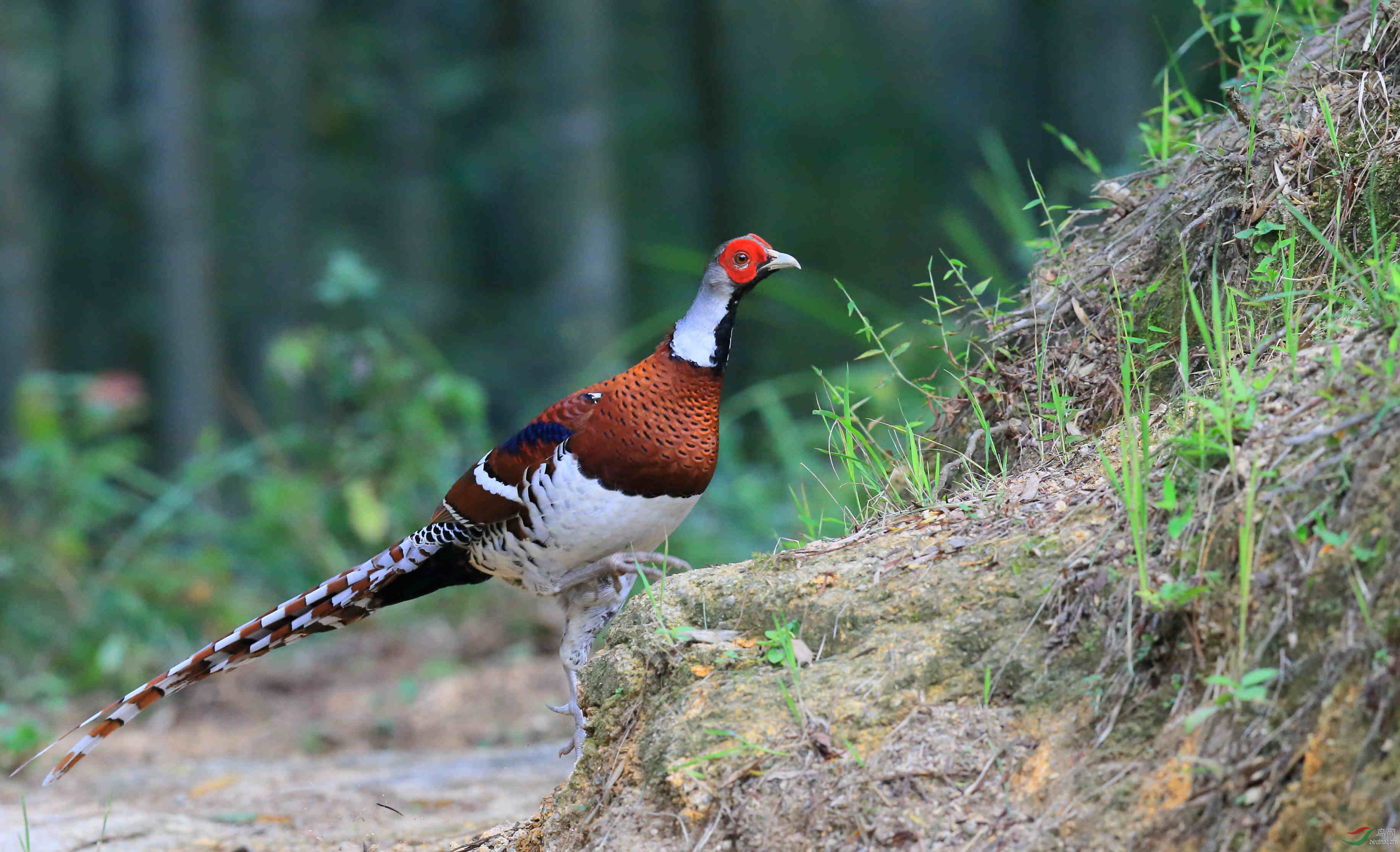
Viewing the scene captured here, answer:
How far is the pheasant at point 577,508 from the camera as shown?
3.08m

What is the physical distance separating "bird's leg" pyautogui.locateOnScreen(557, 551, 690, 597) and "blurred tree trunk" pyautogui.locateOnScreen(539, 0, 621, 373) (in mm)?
6036

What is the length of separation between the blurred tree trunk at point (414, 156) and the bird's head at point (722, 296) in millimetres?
10771

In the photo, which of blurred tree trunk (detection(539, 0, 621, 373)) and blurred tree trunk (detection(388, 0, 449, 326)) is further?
blurred tree trunk (detection(388, 0, 449, 326))

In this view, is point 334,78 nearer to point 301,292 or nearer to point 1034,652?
point 301,292

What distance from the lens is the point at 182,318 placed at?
9820 mm

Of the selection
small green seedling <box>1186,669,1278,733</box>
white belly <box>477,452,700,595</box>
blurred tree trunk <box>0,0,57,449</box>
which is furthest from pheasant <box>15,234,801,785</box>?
blurred tree trunk <box>0,0,57,449</box>

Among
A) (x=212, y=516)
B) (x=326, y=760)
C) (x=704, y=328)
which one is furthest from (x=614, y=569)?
(x=212, y=516)

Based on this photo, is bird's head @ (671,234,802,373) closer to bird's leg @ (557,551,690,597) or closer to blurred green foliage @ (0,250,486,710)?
bird's leg @ (557,551,690,597)

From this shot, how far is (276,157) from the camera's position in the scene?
1153 centimetres

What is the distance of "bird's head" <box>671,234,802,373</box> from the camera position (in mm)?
3254

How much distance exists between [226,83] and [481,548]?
1430 cm

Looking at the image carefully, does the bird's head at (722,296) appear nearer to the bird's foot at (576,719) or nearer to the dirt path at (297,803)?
the bird's foot at (576,719)

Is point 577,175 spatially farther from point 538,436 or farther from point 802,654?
point 802,654
